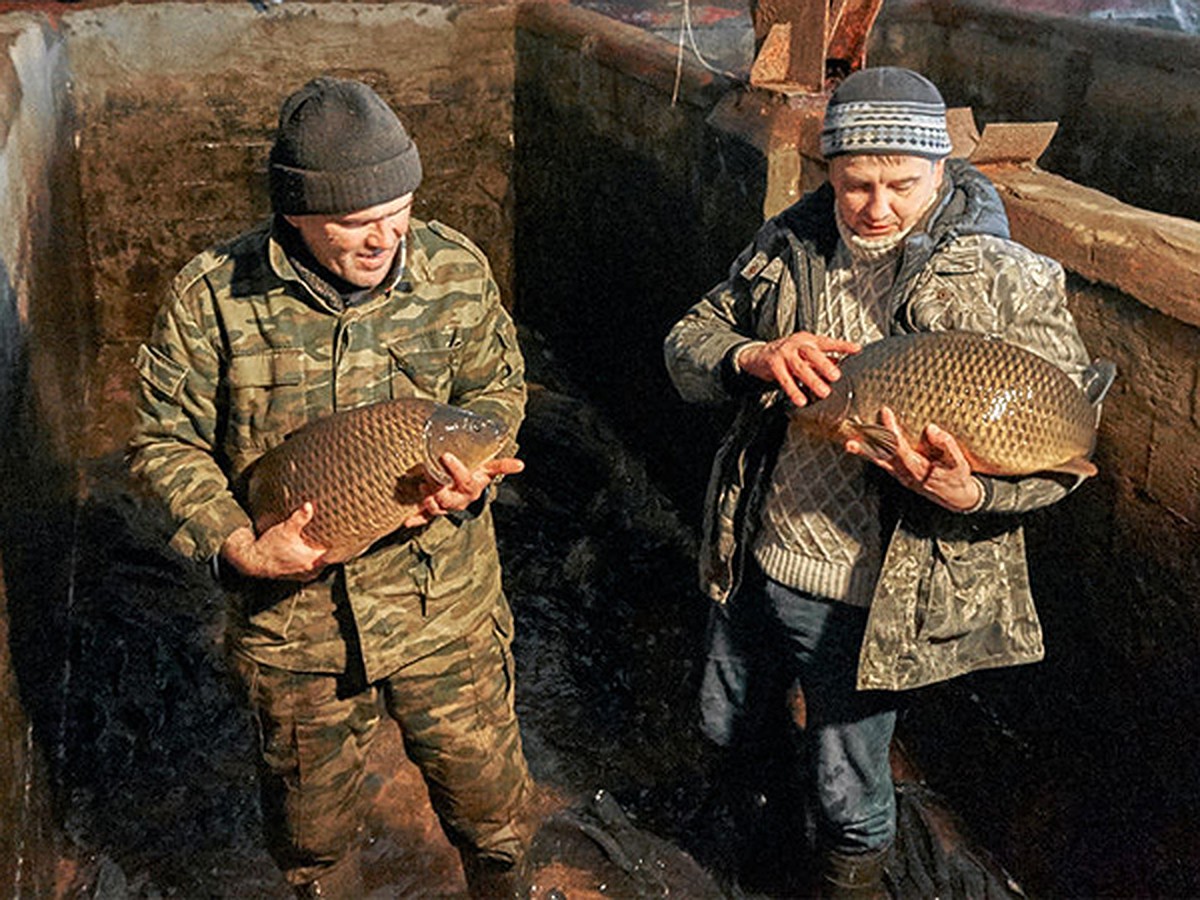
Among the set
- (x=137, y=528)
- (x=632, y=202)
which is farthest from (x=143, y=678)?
(x=632, y=202)

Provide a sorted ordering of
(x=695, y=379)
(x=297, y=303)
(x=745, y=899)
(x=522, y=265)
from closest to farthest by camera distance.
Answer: (x=297, y=303) → (x=695, y=379) → (x=745, y=899) → (x=522, y=265)

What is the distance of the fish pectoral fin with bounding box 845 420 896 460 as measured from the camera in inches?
129

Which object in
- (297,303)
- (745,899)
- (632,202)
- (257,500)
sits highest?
(297,303)

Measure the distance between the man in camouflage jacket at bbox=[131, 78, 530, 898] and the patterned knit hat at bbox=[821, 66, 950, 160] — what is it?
1058 mm

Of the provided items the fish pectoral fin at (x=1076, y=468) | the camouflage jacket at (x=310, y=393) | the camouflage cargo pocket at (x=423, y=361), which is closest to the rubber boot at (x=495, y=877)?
the camouflage jacket at (x=310, y=393)

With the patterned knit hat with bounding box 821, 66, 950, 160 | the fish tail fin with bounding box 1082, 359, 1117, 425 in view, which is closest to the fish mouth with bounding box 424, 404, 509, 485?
the patterned knit hat with bounding box 821, 66, 950, 160

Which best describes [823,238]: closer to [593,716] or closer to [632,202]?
[593,716]

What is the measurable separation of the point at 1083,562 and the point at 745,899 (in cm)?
167

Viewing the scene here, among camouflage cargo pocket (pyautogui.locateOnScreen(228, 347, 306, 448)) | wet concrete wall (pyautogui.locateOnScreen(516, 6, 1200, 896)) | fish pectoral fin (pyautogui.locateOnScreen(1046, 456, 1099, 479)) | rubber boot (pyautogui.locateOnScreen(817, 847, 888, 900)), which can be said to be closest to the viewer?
fish pectoral fin (pyautogui.locateOnScreen(1046, 456, 1099, 479))

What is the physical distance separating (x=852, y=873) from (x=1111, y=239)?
2111mm

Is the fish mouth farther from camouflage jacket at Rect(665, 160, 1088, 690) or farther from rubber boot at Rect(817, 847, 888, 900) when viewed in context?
rubber boot at Rect(817, 847, 888, 900)

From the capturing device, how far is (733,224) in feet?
21.3

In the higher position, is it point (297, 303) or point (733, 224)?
point (297, 303)

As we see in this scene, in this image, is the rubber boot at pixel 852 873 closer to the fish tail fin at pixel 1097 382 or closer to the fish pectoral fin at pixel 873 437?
the fish pectoral fin at pixel 873 437
